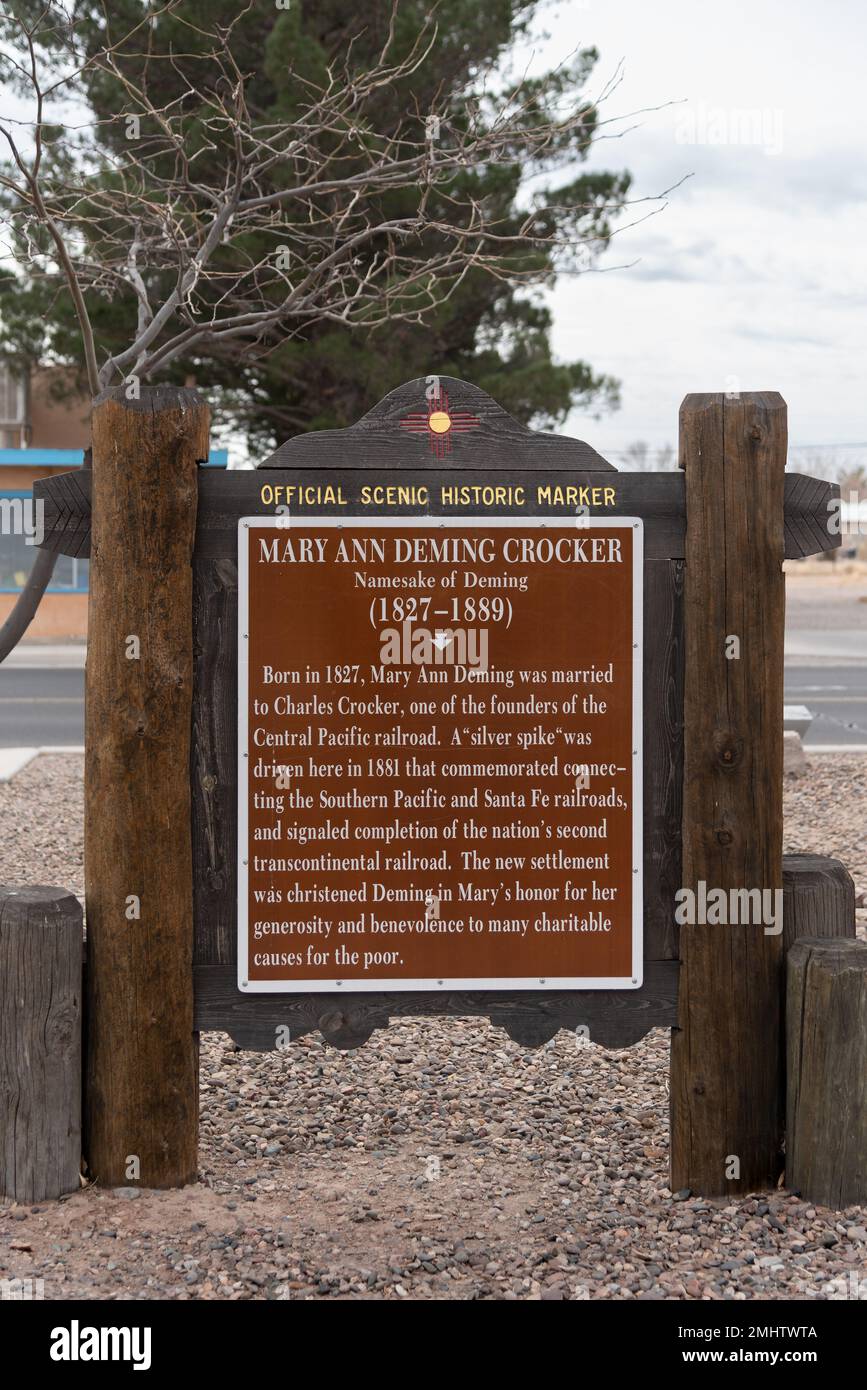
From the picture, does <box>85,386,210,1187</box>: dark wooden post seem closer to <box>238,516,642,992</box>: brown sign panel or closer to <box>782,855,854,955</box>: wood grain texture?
<box>238,516,642,992</box>: brown sign panel

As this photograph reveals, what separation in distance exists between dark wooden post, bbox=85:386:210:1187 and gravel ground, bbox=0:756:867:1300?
362mm

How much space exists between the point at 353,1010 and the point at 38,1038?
0.79 meters

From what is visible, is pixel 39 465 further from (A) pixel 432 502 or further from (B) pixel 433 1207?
(B) pixel 433 1207

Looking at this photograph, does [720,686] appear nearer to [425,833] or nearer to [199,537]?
[425,833]

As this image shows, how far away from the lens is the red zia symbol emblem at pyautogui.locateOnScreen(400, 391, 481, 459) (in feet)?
11.3

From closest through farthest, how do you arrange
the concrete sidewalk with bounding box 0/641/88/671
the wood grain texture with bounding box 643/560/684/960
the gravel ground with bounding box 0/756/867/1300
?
1. the gravel ground with bounding box 0/756/867/1300
2. the wood grain texture with bounding box 643/560/684/960
3. the concrete sidewalk with bounding box 0/641/88/671

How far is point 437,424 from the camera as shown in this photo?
344 cm

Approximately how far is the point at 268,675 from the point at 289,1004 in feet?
2.73

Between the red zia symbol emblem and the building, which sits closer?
the red zia symbol emblem

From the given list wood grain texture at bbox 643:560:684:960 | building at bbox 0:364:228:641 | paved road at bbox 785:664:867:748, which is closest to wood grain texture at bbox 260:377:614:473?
wood grain texture at bbox 643:560:684:960

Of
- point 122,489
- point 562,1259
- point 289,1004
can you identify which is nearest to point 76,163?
point 122,489

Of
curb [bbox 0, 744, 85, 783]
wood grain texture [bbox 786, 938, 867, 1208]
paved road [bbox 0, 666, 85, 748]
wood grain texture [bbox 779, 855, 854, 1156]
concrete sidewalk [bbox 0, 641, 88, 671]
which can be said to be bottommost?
wood grain texture [bbox 786, 938, 867, 1208]

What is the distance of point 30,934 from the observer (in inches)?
136

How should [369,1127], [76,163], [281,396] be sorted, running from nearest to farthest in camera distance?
[369,1127]
[76,163]
[281,396]
